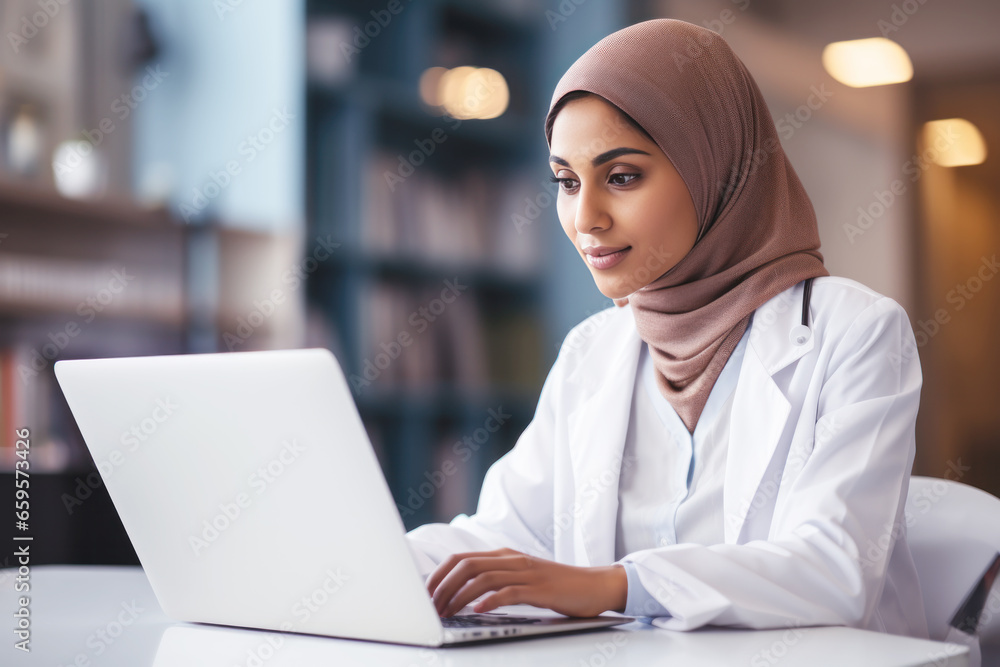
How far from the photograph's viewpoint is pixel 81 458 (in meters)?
2.96

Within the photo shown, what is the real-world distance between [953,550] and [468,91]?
112 inches

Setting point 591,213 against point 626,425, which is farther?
point 626,425

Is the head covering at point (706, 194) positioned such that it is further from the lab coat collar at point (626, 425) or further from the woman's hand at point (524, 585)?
the woman's hand at point (524, 585)

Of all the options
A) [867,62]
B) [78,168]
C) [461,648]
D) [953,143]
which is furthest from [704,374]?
[78,168]

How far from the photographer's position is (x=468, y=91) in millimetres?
3650

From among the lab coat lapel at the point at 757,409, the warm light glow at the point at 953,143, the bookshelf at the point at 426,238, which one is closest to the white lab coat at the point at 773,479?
the lab coat lapel at the point at 757,409

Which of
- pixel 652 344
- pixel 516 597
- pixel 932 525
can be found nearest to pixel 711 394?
pixel 652 344

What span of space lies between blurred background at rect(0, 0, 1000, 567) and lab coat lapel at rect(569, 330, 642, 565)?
1.31 meters

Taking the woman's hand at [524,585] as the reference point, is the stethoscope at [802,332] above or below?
above

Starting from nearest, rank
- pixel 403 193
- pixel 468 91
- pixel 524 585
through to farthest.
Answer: pixel 524 585, pixel 403 193, pixel 468 91

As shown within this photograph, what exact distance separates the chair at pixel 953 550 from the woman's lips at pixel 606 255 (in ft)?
1.54

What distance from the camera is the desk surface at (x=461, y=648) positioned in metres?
0.76

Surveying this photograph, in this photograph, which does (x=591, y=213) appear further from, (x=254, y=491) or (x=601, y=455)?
(x=254, y=491)

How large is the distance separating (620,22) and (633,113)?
213cm
